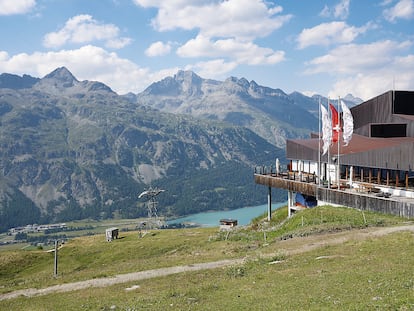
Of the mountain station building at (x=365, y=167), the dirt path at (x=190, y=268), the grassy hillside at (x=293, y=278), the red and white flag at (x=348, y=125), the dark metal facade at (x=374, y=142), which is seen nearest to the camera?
the grassy hillside at (x=293, y=278)

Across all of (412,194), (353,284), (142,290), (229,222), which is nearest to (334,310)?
(353,284)

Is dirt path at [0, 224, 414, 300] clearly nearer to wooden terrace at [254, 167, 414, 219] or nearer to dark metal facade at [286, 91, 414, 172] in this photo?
wooden terrace at [254, 167, 414, 219]

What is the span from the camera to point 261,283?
2559 cm

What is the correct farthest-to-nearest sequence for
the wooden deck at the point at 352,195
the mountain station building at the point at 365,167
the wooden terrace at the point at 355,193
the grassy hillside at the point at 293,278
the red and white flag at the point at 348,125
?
1. the red and white flag at the point at 348,125
2. the mountain station building at the point at 365,167
3. the wooden terrace at the point at 355,193
4. the wooden deck at the point at 352,195
5. the grassy hillside at the point at 293,278

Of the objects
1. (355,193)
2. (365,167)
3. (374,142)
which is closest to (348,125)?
(355,193)

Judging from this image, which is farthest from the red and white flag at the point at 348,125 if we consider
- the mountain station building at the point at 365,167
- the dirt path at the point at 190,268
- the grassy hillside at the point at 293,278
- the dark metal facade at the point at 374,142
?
the dirt path at the point at 190,268

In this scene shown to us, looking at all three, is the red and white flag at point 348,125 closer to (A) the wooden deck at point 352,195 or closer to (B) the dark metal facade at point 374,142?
(B) the dark metal facade at point 374,142

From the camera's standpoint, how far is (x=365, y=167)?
59938mm

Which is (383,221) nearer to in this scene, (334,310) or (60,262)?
(334,310)

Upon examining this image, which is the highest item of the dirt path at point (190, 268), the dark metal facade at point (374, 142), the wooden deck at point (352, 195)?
the dark metal facade at point (374, 142)

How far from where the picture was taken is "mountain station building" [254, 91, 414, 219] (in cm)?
5019

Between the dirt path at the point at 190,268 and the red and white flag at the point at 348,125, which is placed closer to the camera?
the dirt path at the point at 190,268

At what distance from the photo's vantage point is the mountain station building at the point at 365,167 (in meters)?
50.2

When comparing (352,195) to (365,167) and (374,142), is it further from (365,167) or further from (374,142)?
(374,142)
